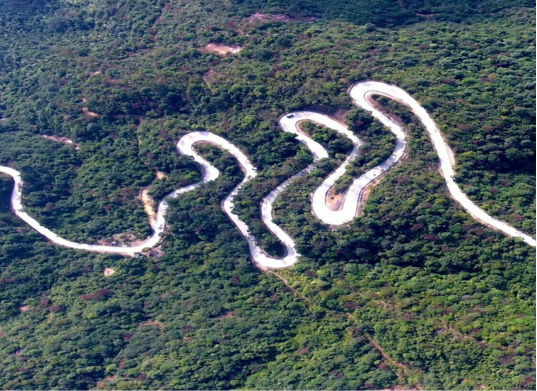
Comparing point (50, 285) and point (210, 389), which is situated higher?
point (50, 285)

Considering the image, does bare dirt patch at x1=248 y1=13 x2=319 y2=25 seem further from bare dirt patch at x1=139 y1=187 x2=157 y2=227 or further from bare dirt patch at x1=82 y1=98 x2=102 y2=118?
bare dirt patch at x1=139 y1=187 x2=157 y2=227

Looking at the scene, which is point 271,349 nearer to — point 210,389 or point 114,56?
point 210,389

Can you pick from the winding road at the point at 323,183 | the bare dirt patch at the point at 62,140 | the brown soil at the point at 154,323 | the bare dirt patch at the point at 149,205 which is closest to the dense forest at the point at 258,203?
the brown soil at the point at 154,323

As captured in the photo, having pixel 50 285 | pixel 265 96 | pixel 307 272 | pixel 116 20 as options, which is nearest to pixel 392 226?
pixel 307 272

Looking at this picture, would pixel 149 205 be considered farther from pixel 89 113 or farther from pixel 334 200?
pixel 334 200

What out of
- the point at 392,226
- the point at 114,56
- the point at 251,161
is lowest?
the point at 392,226

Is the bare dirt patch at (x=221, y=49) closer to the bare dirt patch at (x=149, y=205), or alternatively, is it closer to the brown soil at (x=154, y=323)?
the bare dirt patch at (x=149, y=205)

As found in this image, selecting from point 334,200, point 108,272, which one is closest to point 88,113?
point 108,272
